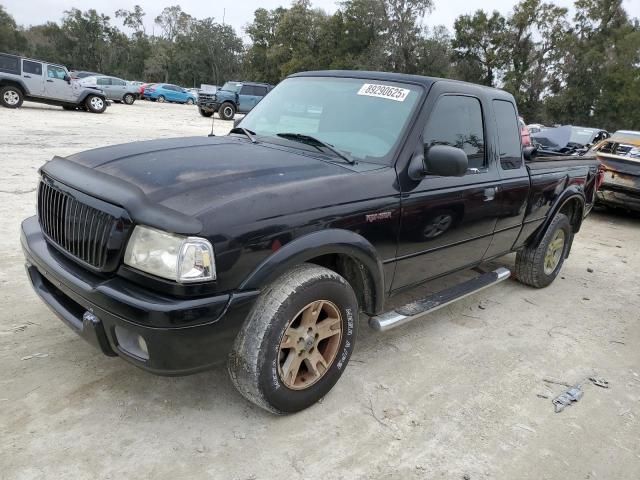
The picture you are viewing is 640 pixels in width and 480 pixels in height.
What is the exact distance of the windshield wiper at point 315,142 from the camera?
3.07 meters

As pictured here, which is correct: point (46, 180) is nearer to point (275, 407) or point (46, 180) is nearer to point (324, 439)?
point (275, 407)

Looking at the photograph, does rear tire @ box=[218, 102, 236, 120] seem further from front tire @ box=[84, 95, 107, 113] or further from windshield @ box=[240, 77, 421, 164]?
windshield @ box=[240, 77, 421, 164]

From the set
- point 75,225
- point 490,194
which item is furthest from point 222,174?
point 490,194

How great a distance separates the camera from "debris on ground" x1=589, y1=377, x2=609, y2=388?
3.43m

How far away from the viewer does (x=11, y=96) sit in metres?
18.2

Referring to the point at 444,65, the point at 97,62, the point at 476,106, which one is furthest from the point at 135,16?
the point at 476,106

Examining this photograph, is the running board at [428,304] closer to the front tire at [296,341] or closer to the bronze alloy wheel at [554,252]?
the front tire at [296,341]

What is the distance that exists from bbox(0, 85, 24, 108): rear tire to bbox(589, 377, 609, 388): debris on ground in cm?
2058

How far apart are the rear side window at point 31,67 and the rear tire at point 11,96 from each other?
78 cm

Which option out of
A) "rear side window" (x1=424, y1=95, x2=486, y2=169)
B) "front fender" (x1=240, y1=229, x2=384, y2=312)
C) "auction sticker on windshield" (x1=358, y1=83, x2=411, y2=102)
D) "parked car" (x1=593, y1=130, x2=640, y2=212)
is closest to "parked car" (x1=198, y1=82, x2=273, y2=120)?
"parked car" (x1=593, y1=130, x2=640, y2=212)

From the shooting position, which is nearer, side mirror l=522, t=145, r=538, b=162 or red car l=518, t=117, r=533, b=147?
red car l=518, t=117, r=533, b=147

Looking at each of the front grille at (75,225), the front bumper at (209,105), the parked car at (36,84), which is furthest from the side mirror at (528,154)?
the front bumper at (209,105)

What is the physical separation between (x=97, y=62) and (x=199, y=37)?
14940mm

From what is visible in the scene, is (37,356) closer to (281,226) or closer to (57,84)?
A: (281,226)
